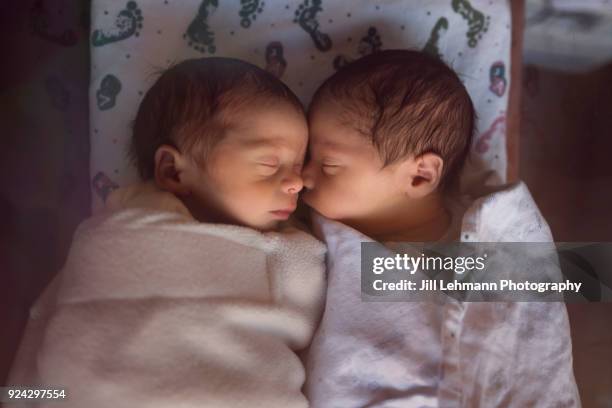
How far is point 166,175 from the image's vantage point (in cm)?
81

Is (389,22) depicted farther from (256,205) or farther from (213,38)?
(256,205)

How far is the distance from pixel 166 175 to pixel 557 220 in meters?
0.72

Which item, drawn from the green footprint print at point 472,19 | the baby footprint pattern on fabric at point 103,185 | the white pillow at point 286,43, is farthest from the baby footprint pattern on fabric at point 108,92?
the green footprint print at point 472,19

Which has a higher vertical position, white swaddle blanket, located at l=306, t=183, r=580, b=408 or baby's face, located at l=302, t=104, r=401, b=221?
baby's face, located at l=302, t=104, r=401, b=221

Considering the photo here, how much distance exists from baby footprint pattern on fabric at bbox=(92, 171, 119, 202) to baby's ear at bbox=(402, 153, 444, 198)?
50 cm

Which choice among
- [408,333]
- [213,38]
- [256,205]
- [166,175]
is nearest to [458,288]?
[408,333]

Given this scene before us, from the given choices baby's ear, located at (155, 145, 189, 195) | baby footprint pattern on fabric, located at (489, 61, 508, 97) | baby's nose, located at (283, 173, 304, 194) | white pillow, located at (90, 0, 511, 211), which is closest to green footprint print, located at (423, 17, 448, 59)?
white pillow, located at (90, 0, 511, 211)

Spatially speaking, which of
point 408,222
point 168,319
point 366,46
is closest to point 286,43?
point 366,46

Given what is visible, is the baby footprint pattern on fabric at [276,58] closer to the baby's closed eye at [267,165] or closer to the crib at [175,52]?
the crib at [175,52]

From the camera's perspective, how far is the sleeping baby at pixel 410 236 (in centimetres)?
77

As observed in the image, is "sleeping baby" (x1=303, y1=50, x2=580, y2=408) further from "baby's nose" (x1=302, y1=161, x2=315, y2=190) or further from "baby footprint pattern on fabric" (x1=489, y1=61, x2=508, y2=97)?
"baby footprint pattern on fabric" (x1=489, y1=61, x2=508, y2=97)

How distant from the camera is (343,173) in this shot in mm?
850

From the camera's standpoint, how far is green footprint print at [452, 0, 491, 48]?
103 centimetres

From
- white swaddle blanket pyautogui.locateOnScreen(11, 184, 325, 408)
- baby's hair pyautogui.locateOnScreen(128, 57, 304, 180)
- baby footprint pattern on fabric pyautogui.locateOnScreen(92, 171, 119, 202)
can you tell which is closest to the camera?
white swaddle blanket pyautogui.locateOnScreen(11, 184, 325, 408)
